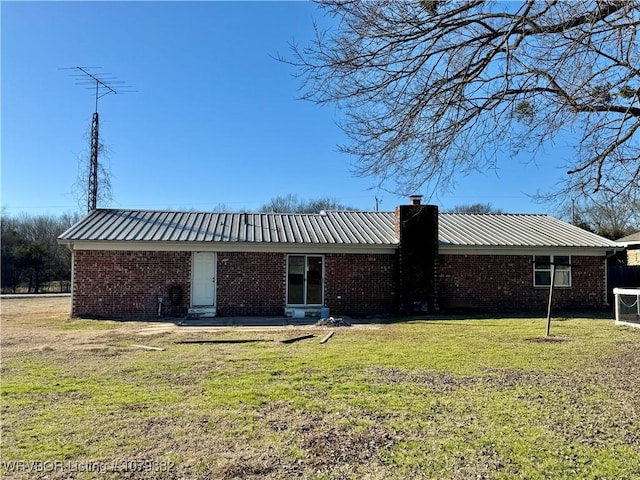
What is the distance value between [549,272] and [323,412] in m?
14.6

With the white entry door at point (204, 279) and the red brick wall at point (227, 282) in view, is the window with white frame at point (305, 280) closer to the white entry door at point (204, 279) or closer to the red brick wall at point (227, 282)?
the red brick wall at point (227, 282)

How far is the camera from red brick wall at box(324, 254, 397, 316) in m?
16.0

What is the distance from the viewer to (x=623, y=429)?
463cm

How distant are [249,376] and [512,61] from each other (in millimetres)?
5455

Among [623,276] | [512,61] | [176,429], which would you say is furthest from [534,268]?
[176,429]

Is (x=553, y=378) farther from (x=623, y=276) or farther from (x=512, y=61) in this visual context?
(x=623, y=276)

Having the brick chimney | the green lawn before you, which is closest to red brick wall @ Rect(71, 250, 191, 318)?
the green lawn

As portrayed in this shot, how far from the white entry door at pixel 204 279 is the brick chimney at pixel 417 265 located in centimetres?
622

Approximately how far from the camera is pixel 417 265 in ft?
52.9

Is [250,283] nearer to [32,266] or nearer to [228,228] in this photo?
[228,228]

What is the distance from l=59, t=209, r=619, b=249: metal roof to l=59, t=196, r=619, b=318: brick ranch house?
0.21 ft

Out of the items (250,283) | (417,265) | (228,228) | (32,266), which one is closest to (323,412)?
(250,283)

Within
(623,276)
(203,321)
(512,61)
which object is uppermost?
(512,61)

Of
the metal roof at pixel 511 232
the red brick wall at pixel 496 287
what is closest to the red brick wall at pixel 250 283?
the red brick wall at pixel 496 287
